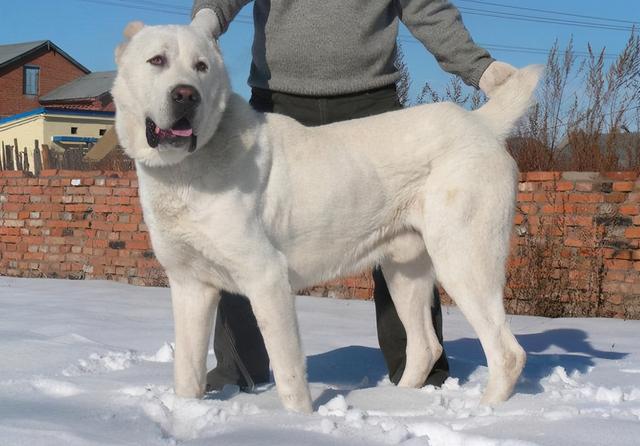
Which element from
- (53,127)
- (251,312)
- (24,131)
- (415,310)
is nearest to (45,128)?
(53,127)

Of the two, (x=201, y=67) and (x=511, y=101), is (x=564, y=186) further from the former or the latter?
(x=201, y=67)

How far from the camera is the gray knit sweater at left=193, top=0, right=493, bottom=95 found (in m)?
3.47

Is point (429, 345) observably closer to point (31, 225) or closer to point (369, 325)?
point (369, 325)

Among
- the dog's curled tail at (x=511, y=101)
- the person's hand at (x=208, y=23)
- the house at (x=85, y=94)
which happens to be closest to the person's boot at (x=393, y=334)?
the dog's curled tail at (x=511, y=101)

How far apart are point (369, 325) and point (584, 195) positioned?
2074 mm

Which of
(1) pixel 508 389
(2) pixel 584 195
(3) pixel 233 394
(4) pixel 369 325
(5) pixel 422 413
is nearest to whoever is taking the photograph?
(5) pixel 422 413

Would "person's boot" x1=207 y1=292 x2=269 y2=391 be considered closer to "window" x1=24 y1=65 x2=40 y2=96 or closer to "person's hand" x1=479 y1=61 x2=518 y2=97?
"person's hand" x1=479 y1=61 x2=518 y2=97

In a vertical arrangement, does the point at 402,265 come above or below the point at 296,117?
below

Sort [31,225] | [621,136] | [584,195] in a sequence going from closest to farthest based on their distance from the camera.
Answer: [584,195] < [621,136] < [31,225]

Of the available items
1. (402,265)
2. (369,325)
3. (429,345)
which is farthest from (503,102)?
(369,325)

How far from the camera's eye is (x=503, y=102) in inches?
130

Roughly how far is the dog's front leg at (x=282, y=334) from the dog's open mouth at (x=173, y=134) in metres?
0.55

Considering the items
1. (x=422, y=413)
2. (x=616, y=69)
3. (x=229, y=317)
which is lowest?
(x=422, y=413)

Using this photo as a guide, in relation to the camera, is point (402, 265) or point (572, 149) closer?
point (402, 265)
